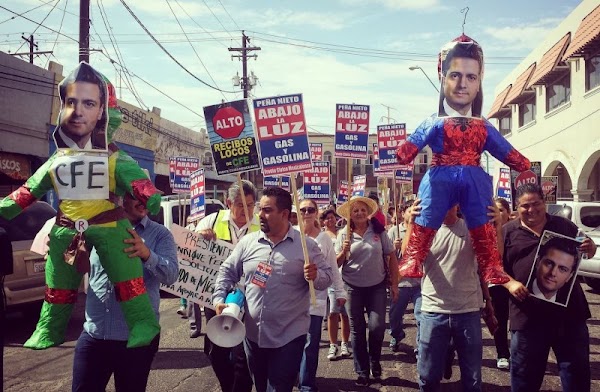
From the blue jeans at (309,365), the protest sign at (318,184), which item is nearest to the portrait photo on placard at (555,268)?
the blue jeans at (309,365)

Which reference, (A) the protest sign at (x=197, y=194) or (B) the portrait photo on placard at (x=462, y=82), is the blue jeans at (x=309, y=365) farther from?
(A) the protest sign at (x=197, y=194)

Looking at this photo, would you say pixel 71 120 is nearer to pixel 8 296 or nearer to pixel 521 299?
pixel 521 299

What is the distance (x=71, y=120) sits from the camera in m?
3.50

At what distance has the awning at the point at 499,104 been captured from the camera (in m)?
29.9

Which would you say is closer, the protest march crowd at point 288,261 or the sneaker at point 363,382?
the protest march crowd at point 288,261

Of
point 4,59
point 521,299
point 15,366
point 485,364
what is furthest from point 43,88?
point 521,299

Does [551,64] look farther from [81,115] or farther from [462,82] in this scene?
[81,115]

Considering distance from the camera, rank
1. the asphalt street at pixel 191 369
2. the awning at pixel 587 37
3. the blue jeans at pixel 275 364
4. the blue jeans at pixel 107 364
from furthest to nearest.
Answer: the awning at pixel 587 37 < the asphalt street at pixel 191 369 < the blue jeans at pixel 275 364 < the blue jeans at pixel 107 364

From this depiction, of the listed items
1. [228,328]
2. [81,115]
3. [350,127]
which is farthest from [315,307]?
[350,127]

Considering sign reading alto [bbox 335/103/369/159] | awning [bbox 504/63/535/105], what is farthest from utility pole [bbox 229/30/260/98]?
sign reading alto [bbox 335/103/369/159]

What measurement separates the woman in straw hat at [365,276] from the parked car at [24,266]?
14.1 feet

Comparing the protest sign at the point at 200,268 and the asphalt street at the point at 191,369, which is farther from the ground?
the protest sign at the point at 200,268

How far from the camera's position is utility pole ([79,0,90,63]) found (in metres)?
12.2

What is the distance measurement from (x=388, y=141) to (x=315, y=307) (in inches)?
269
